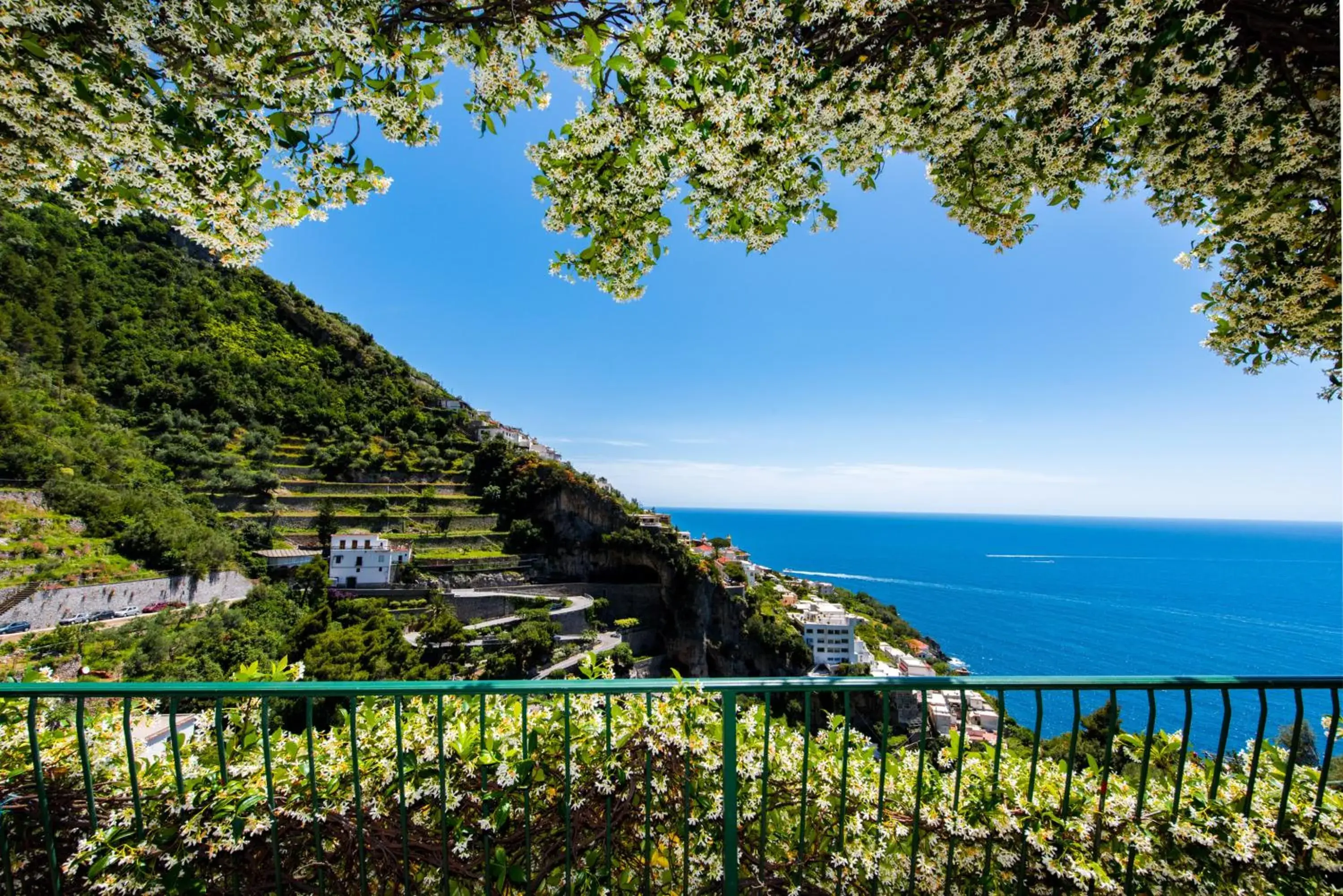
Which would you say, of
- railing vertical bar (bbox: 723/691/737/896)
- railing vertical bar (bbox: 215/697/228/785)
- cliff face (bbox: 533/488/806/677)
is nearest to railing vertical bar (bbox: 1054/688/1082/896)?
railing vertical bar (bbox: 723/691/737/896)

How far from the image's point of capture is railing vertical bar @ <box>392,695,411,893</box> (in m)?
1.39

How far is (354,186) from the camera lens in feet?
7.20

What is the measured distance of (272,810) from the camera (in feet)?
4.58

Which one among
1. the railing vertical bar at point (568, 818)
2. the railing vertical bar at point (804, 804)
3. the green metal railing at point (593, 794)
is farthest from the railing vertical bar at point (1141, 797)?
the railing vertical bar at point (568, 818)

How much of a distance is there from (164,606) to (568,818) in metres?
27.3

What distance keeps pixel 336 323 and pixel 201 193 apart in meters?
54.3

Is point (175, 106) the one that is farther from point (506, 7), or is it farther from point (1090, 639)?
point (1090, 639)

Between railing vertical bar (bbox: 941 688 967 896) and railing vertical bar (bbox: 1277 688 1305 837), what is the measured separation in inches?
35.2

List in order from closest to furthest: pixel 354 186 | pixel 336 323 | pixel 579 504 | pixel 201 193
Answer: pixel 201 193 → pixel 354 186 → pixel 579 504 → pixel 336 323

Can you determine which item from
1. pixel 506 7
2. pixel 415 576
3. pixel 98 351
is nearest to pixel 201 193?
pixel 506 7

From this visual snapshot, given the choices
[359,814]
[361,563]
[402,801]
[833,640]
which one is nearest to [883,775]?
[402,801]

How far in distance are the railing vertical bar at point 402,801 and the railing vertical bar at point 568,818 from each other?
45 centimetres

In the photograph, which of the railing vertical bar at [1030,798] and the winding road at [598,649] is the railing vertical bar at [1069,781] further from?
the winding road at [598,649]

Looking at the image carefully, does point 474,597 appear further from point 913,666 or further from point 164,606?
point 913,666
